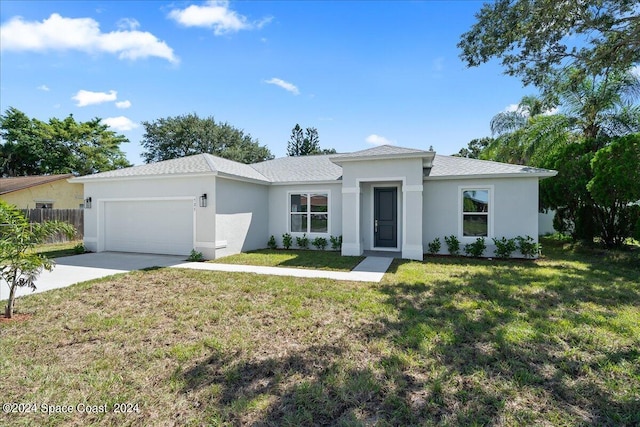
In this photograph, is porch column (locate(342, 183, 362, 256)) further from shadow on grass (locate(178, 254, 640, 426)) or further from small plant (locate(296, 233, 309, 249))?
shadow on grass (locate(178, 254, 640, 426))

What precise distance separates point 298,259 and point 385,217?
4.09 meters

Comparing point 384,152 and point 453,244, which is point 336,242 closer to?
point 384,152

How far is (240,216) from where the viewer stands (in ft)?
39.4

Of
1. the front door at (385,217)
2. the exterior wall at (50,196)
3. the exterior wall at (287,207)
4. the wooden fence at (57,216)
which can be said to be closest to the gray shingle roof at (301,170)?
the exterior wall at (287,207)

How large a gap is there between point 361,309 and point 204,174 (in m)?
7.66

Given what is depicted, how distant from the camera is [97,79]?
1590 cm

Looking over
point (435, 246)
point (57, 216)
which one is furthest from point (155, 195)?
point (435, 246)

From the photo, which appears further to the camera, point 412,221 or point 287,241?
point 287,241

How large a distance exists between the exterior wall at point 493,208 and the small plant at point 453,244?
19 centimetres

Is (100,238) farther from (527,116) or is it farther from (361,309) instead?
(527,116)

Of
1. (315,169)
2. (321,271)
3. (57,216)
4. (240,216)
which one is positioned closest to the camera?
(321,271)

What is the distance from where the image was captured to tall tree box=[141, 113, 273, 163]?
118 ft

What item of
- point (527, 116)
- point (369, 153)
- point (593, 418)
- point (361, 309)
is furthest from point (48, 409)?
point (527, 116)

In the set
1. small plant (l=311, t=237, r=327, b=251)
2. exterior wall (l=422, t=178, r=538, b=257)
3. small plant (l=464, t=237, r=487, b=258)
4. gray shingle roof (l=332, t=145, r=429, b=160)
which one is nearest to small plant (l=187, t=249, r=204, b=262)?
small plant (l=311, t=237, r=327, b=251)
